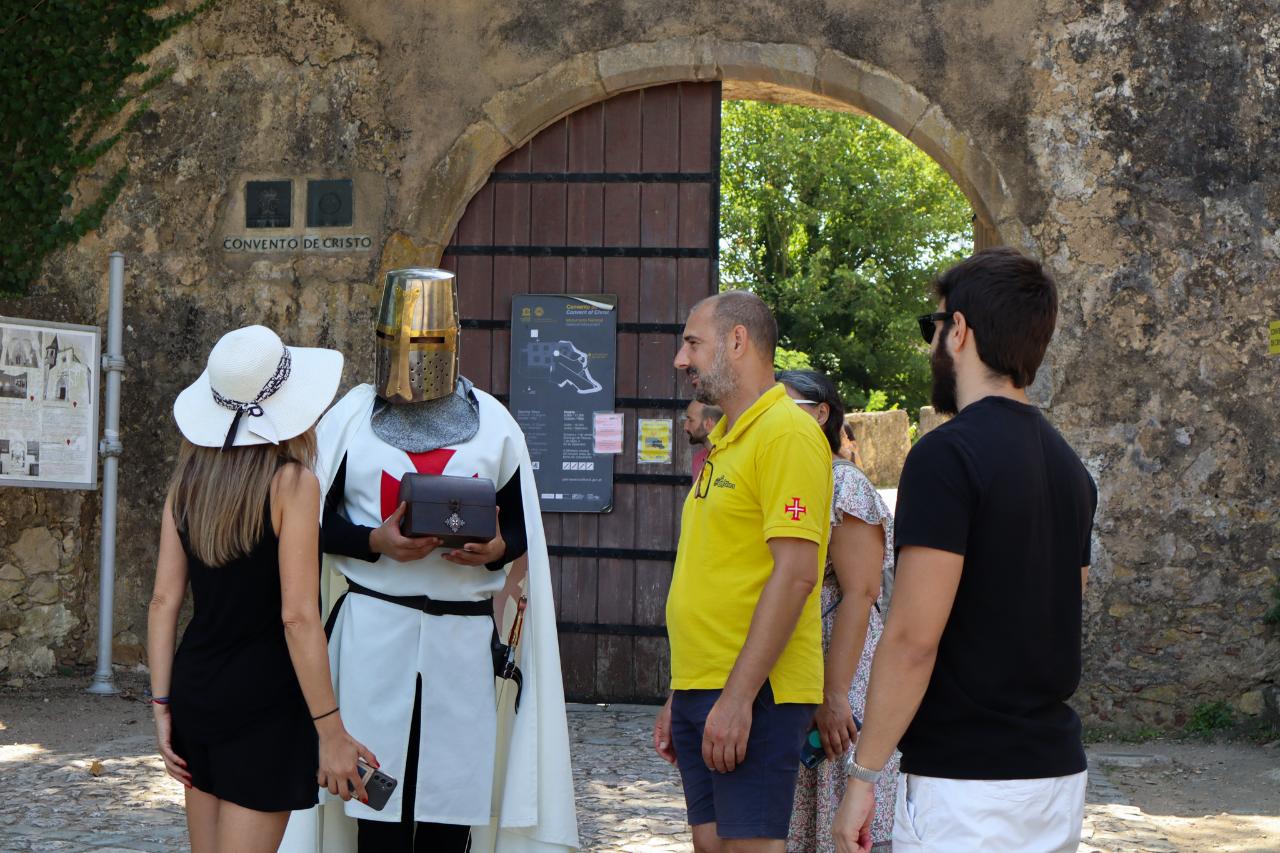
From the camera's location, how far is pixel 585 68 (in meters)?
6.67

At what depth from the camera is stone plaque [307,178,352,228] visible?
22.5 feet

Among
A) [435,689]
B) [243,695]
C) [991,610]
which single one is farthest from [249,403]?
[991,610]

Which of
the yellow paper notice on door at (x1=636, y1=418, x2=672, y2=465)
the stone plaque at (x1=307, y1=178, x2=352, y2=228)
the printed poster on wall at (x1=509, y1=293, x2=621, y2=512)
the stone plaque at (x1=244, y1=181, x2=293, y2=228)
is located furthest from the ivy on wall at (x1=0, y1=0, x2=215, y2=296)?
the yellow paper notice on door at (x1=636, y1=418, x2=672, y2=465)

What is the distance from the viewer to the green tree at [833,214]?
28.5m

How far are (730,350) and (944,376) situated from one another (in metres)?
0.74

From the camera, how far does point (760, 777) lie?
8.70 ft

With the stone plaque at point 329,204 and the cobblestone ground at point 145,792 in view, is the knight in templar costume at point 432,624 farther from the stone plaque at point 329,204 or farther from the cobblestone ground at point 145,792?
the stone plaque at point 329,204

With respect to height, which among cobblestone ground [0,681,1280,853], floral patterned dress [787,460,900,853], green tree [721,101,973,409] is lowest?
cobblestone ground [0,681,1280,853]

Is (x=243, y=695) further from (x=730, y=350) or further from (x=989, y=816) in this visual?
(x=989, y=816)

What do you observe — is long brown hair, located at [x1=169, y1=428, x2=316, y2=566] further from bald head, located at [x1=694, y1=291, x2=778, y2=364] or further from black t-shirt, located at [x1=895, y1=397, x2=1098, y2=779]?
black t-shirt, located at [x1=895, y1=397, x2=1098, y2=779]

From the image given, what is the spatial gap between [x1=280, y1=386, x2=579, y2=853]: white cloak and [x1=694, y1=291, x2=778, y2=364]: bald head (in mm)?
685

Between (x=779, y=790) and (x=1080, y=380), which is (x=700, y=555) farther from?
(x=1080, y=380)

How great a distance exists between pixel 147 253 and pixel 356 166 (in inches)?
43.8

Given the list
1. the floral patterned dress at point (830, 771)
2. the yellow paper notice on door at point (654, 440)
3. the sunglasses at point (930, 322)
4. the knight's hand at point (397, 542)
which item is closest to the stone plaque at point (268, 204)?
the yellow paper notice on door at point (654, 440)
